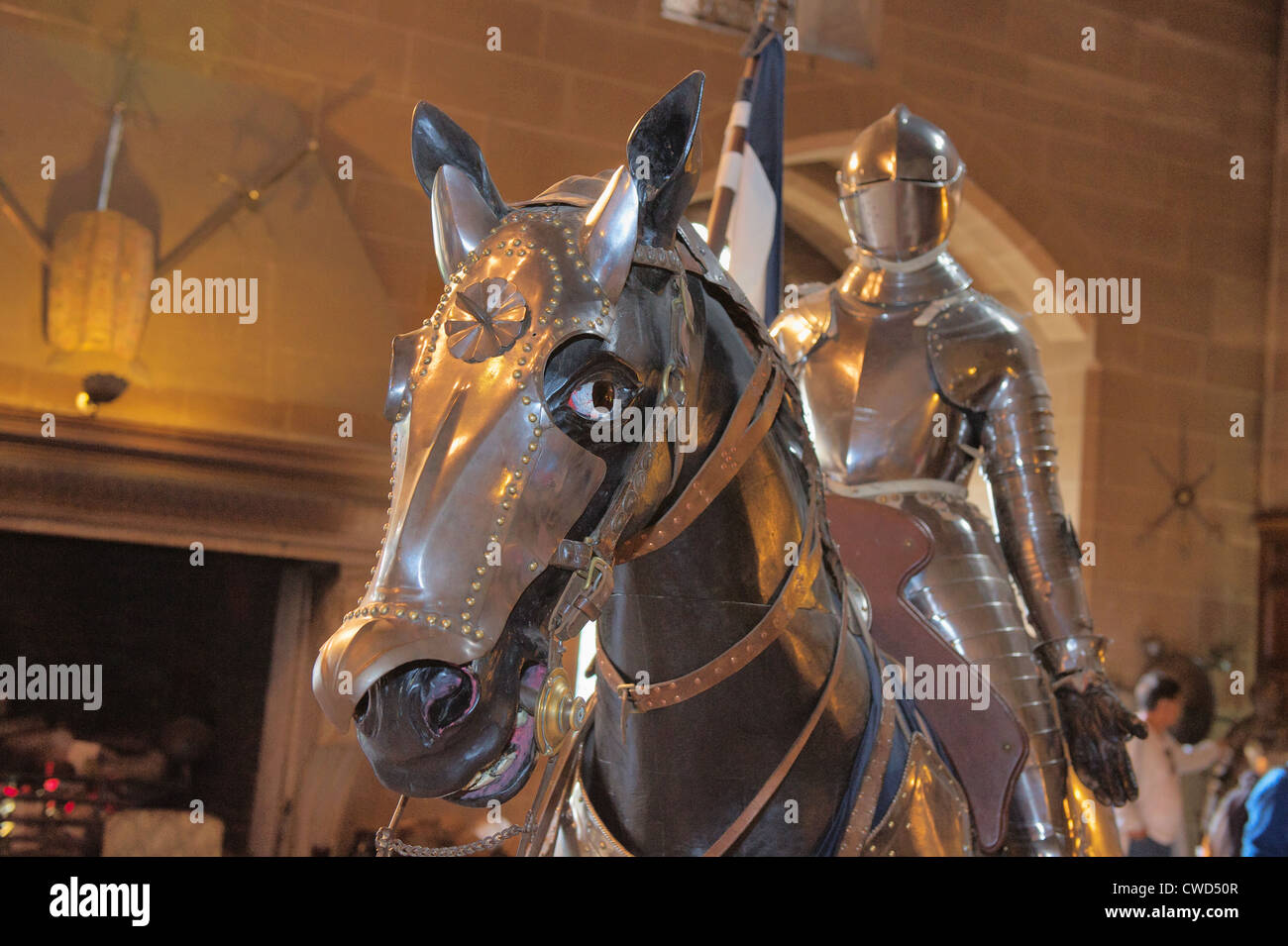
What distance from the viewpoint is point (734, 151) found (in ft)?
16.1

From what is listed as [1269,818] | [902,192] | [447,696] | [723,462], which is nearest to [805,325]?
[902,192]

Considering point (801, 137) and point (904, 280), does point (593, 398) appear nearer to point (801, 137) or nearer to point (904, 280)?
point (904, 280)

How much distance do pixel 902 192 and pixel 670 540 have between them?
1879mm

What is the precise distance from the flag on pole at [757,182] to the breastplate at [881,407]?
5.28 feet

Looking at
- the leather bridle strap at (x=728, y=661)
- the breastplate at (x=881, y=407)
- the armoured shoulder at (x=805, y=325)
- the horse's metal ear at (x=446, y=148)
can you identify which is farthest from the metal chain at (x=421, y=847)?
the armoured shoulder at (x=805, y=325)

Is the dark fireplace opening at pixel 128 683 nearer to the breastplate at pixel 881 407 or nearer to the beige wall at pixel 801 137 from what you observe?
the beige wall at pixel 801 137

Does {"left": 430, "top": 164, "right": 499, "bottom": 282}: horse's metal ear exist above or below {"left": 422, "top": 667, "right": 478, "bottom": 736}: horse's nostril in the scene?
above

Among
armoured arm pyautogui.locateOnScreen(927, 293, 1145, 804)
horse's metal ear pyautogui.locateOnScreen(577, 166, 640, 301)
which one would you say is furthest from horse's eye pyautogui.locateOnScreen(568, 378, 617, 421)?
armoured arm pyautogui.locateOnScreen(927, 293, 1145, 804)

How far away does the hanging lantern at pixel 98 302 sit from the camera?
5.91m

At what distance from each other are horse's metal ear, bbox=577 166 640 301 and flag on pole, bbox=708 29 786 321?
10.3 feet

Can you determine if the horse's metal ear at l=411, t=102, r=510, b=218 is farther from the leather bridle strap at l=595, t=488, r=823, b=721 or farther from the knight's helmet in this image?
the knight's helmet

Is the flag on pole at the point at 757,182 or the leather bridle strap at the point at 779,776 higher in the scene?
the flag on pole at the point at 757,182

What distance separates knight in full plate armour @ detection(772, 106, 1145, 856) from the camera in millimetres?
2555

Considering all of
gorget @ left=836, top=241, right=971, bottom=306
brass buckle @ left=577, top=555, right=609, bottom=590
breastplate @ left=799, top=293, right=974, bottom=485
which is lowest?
brass buckle @ left=577, top=555, right=609, bottom=590
